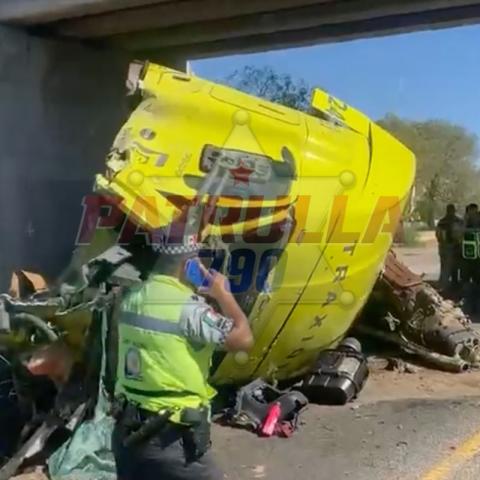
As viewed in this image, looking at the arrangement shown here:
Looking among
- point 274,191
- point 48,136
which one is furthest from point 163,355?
point 48,136

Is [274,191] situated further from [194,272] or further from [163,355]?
[163,355]

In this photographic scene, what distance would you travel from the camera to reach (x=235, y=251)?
631cm

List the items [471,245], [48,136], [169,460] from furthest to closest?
1. [471,245]
2. [48,136]
3. [169,460]

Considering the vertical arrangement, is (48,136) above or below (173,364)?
above

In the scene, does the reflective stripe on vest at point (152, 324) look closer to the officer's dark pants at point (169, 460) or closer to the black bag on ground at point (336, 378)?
the officer's dark pants at point (169, 460)

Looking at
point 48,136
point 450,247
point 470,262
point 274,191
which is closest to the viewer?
point 274,191

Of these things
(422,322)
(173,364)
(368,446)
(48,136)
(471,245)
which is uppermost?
(48,136)

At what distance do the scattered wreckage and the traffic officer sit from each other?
147 centimetres

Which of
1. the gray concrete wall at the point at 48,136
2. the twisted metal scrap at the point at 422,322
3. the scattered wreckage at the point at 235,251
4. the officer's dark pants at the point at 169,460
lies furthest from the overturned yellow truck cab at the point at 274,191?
the gray concrete wall at the point at 48,136

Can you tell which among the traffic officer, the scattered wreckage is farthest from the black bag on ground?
the traffic officer

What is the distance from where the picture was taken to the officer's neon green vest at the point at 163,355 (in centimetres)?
334

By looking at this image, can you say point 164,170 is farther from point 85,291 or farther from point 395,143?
point 395,143

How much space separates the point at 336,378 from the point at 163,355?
4217 mm

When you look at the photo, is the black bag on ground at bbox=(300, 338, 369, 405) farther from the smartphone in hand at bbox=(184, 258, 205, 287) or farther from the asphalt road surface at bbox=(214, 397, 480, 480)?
the smartphone in hand at bbox=(184, 258, 205, 287)
